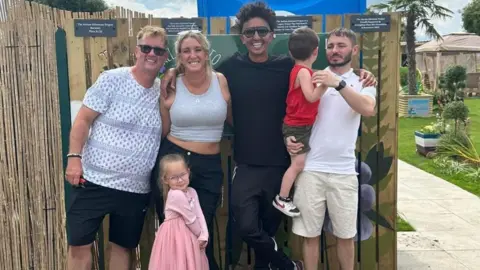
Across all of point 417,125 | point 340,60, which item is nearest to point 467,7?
point 417,125

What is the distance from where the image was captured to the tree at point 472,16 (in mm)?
40219

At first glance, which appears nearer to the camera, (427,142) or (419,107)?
(427,142)

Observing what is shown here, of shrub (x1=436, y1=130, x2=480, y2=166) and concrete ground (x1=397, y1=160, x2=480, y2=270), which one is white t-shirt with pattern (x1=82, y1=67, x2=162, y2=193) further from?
shrub (x1=436, y1=130, x2=480, y2=166)

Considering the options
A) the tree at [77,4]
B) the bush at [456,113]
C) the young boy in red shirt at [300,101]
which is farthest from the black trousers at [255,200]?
the tree at [77,4]

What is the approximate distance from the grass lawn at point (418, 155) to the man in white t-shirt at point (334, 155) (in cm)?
505

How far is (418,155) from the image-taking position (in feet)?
35.3

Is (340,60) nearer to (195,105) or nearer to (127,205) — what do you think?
(195,105)

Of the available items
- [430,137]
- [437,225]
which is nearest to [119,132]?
[437,225]

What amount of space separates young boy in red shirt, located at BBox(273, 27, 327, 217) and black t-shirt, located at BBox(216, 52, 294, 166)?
8 cm

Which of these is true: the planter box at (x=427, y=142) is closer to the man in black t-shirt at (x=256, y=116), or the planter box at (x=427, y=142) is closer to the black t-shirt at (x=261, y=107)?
the man in black t-shirt at (x=256, y=116)

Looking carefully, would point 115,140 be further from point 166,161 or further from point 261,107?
point 261,107

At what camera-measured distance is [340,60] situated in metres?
3.24

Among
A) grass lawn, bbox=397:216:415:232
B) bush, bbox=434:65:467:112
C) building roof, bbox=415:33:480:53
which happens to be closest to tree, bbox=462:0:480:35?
building roof, bbox=415:33:480:53

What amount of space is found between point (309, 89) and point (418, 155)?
28.0 feet
